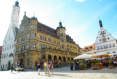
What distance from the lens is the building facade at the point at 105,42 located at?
40.5 meters

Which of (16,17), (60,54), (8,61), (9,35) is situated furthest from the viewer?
(16,17)

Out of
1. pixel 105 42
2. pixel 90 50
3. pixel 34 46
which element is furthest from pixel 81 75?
pixel 90 50

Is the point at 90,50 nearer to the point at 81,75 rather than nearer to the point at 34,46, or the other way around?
the point at 34,46

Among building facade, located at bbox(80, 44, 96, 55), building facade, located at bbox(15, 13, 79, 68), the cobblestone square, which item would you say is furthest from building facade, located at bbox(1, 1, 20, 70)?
building facade, located at bbox(80, 44, 96, 55)

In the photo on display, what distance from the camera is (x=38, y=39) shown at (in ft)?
113

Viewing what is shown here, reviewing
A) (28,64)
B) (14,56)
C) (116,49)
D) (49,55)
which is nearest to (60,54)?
(49,55)

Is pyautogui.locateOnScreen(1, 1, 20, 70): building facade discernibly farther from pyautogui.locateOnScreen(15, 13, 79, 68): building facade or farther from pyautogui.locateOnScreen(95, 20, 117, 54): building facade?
pyautogui.locateOnScreen(95, 20, 117, 54): building facade

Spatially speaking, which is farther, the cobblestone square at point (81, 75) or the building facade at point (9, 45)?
the building facade at point (9, 45)

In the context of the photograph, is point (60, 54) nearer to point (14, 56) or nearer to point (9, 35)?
point (14, 56)

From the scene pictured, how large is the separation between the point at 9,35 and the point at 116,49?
161ft

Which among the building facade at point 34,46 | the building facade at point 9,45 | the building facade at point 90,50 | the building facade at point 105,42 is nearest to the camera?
the building facade at point 34,46

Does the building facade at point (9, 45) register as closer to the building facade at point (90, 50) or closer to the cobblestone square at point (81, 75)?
the cobblestone square at point (81, 75)

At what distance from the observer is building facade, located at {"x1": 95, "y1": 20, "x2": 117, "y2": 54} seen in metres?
40.5

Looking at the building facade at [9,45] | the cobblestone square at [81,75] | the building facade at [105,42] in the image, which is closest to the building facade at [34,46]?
the building facade at [9,45]
